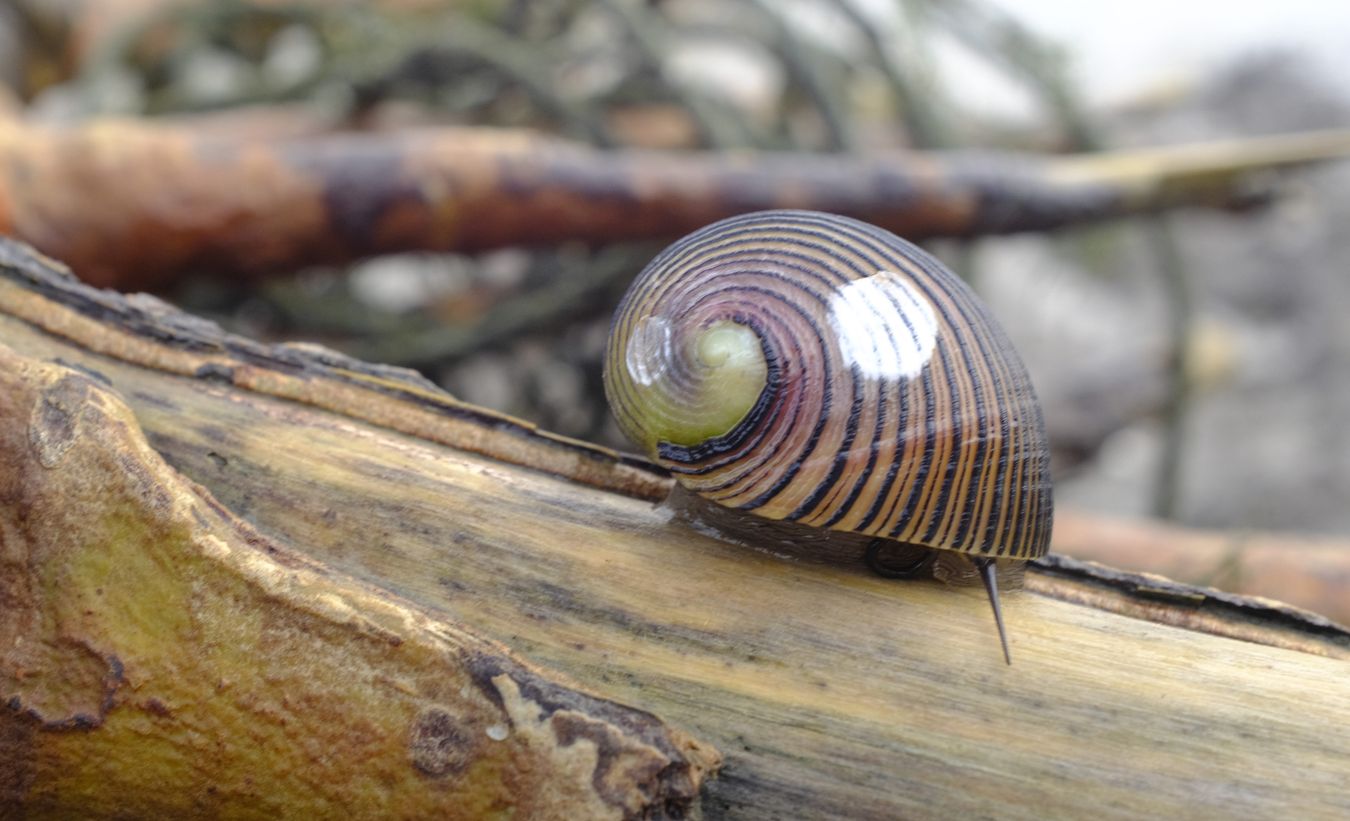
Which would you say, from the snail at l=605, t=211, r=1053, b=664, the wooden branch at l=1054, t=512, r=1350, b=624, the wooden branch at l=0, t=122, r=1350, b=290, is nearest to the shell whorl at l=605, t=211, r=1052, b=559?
the snail at l=605, t=211, r=1053, b=664

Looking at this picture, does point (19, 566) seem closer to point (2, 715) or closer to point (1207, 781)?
point (2, 715)

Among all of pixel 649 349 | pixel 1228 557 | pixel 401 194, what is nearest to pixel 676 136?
pixel 401 194

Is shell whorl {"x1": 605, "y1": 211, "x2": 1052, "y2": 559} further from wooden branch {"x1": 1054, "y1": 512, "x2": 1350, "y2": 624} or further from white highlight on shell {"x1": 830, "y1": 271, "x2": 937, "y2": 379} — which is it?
wooden branch {"x1": 1054, "y1": 512, "x2": 1350, "y2": 624}

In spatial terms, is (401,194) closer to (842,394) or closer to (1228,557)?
(842,394)

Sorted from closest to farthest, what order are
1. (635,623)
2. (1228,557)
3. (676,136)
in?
(635,623), (1228,557), (676,136)

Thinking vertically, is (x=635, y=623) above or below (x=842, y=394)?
below

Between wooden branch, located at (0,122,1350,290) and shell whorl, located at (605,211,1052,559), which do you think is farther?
wooden branch, located at (0,122,1350,290)

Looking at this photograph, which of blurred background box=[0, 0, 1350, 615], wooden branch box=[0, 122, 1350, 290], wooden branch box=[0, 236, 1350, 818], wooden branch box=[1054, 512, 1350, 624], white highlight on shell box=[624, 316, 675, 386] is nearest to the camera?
wooden branch box=[0, 236, 1350, 818]
